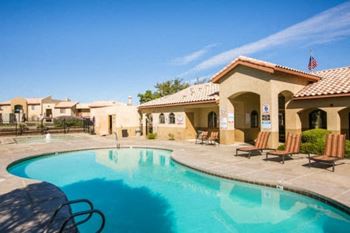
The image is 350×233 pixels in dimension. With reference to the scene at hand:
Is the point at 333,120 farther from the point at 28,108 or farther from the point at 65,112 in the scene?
the point at 28,108

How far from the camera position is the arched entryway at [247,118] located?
816 inches

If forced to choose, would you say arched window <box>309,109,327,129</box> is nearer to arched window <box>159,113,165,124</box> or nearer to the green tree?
arched window <box>159,113,165,124</box>

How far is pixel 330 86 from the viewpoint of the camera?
15492mm

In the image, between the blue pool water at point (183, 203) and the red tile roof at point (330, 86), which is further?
the red tile roof at point (330, 86)

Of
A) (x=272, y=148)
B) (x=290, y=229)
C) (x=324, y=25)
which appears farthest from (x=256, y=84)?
(x=290, y=229)

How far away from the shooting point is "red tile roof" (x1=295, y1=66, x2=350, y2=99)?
1434cm

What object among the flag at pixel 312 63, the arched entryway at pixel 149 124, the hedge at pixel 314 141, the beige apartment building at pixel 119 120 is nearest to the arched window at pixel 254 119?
the flag at pixel 312 63

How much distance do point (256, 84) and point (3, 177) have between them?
14577 millimetres

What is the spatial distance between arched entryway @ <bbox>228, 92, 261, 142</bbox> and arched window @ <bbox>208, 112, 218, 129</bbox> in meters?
2.60

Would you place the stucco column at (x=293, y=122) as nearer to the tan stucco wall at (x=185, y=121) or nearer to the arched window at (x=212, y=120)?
the tan stucco wall at (x=185, y=121)

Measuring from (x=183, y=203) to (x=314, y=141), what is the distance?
946cm

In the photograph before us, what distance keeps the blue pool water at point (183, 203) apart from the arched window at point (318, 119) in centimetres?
1055

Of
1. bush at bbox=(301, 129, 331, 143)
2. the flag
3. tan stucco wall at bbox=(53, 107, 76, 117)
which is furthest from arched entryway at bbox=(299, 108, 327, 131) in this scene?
tan stucco wall at bbox=(53, 107, 76, 117)

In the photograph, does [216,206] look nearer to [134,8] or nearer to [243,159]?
[243,159]
